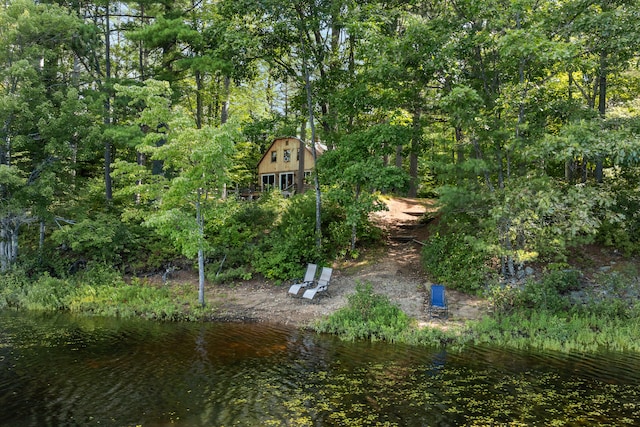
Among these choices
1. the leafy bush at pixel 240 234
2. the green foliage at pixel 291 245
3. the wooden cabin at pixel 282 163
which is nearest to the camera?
the green foliage at pixel 291 245

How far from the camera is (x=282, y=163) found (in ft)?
104

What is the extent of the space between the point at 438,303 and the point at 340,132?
7.95m

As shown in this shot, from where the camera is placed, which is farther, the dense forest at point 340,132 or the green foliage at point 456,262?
the green foliage at point 456,262

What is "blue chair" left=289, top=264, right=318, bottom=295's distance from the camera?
1297cm

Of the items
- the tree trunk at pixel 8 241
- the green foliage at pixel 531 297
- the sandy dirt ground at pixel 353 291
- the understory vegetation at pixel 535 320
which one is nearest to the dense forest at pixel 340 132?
the tree trunk at pixel 8 241

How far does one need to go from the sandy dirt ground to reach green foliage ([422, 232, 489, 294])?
355 mm

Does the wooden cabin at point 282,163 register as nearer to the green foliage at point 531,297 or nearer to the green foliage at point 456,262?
the green foliage at point 456,262

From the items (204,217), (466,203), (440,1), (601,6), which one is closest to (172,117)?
(204,217)

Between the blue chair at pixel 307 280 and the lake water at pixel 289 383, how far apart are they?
2.74 m

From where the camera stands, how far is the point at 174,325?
11.4 m

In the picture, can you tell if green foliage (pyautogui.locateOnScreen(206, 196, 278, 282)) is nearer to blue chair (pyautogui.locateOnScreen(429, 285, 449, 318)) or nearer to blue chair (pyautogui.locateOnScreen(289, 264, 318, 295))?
blue chair (pyautogui.locateOnScreen(289, 264, 318, 295))

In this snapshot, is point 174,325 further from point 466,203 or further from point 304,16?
point 304,16

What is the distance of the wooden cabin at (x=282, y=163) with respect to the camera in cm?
3037

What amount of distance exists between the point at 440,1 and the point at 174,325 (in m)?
14.5
